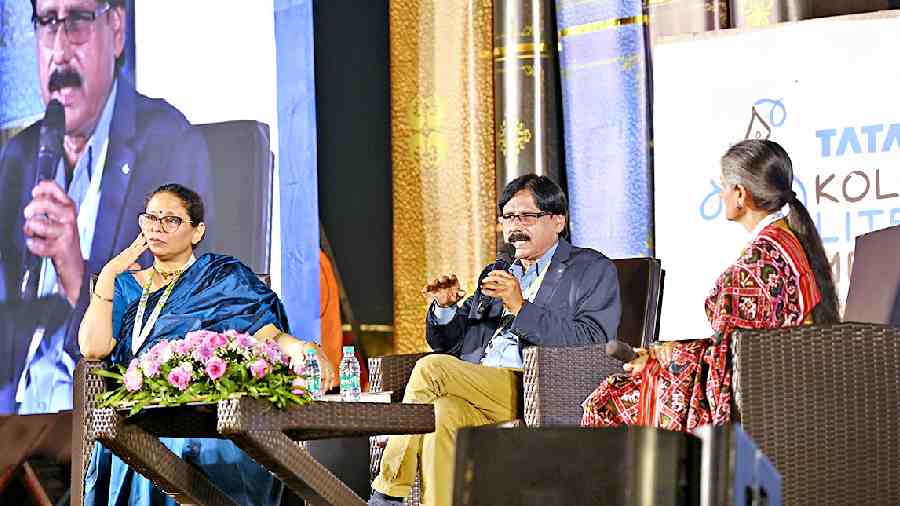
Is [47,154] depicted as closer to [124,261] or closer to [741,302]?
[124,261]

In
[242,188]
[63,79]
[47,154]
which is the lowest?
[242,188]

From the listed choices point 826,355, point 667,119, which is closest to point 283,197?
point 667,119

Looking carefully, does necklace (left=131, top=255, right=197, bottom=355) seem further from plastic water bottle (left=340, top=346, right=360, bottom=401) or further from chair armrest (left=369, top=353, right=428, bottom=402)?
plastic water bottle (left=340, top=346, right=360, bottom=401)

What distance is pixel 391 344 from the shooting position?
5449 mm

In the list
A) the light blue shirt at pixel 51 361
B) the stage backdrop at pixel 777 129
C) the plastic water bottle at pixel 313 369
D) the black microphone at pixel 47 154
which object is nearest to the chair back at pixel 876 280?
the stage backdrop at pixel 777 129

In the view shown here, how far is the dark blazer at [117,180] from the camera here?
5.00 meters

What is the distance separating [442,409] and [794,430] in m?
1.11

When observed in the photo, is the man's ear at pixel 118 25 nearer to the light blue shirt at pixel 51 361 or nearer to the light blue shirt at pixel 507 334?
the light blue shirt at pixel 51 361

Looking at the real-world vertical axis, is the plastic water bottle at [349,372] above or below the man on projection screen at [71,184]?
below

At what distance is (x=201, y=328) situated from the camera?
3.62 m

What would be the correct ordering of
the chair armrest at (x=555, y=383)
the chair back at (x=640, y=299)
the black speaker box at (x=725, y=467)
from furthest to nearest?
the chair back at (x=640, y=299)
the chair armrest at (x=555, y=383)
the black speaker box at (x=725, y=467)

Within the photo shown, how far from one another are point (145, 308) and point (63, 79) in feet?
5.92

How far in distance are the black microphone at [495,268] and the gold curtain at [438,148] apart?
106 centimetres

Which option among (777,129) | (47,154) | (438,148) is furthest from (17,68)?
(777,129)
